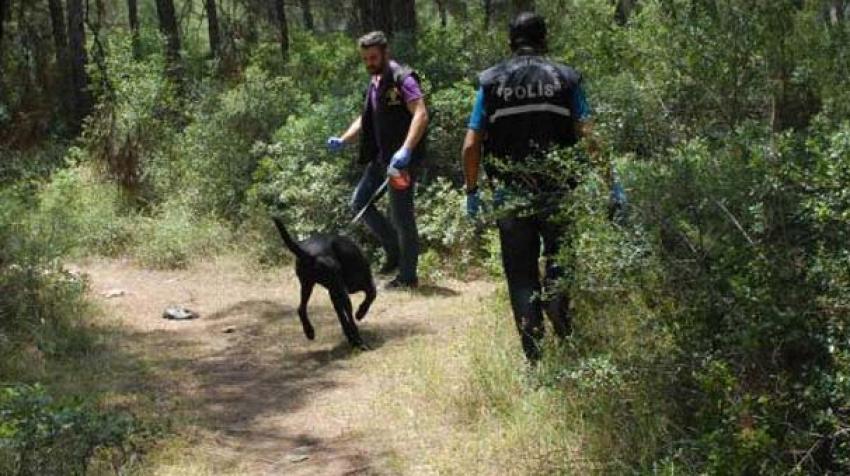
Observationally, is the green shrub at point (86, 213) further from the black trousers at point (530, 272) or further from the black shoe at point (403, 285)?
the black trousers at point (530, 272)

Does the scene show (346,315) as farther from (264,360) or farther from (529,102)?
(529,102)

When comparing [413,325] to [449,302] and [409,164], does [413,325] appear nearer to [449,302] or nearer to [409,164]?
[449,302]

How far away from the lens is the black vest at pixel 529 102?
508 cm

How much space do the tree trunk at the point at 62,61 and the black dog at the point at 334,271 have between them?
37.8ft

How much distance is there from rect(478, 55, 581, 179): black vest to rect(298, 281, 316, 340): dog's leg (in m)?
2.13

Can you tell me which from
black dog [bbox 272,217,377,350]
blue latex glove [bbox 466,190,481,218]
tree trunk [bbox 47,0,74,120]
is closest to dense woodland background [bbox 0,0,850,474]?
tree trunk [bbox 47,0,74,120]

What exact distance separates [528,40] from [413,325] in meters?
2.78

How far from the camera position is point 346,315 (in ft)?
22.1

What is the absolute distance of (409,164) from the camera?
7.89m

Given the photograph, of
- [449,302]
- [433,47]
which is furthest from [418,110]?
[433,47]

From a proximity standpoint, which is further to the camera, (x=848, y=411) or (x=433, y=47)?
(x=433, y=47)

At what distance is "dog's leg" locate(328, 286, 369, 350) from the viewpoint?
6660 millimetres

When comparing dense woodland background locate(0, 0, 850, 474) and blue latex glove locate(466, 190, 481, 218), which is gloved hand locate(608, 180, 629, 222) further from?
blue latex glove locate(466, 190, 481, 218)

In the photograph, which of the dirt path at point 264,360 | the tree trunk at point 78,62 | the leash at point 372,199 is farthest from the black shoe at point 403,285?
the tree trunk at point 78,62
